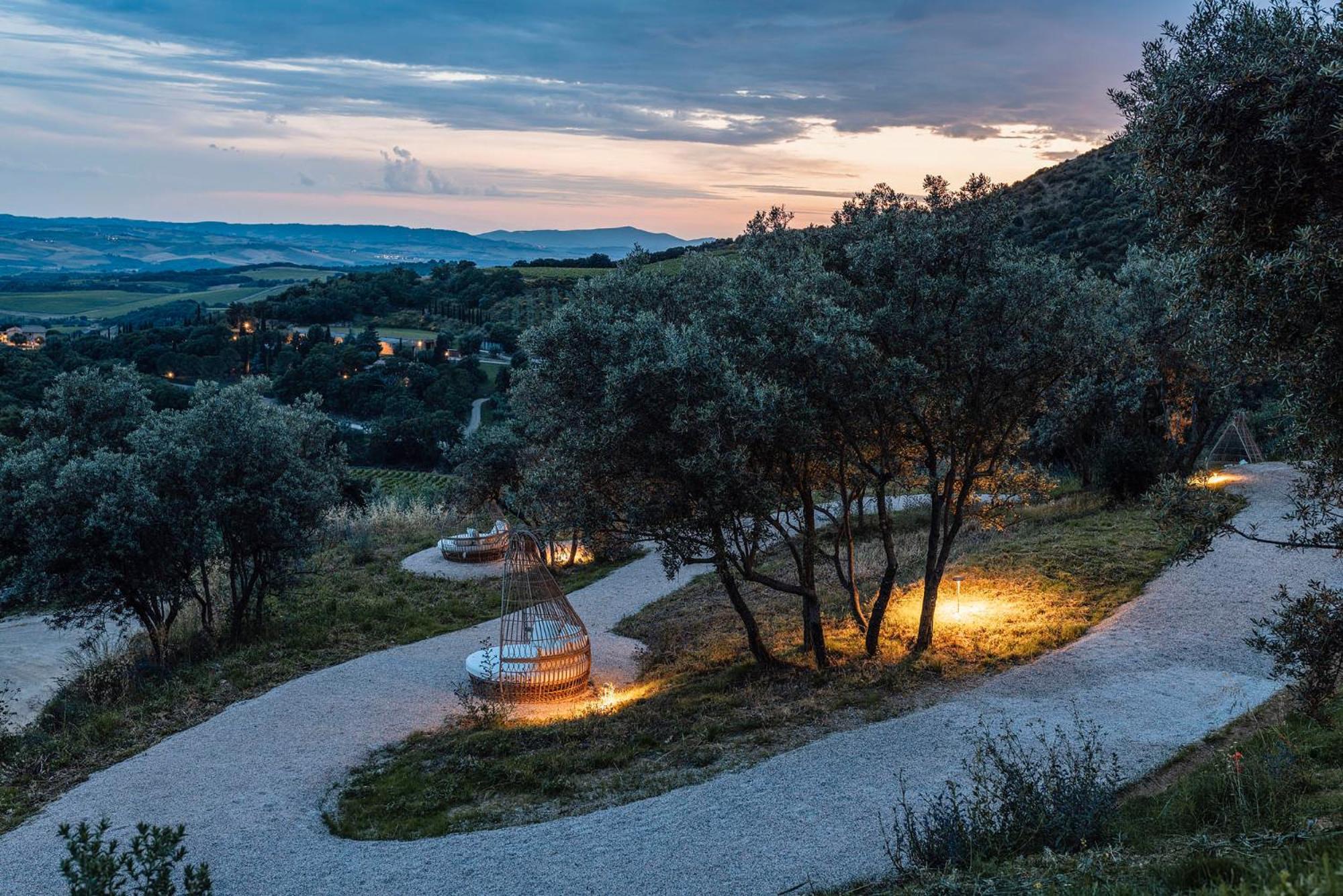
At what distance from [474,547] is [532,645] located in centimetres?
985

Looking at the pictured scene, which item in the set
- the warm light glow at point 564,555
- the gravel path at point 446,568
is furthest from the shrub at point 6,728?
the warm light glow at point 564,555

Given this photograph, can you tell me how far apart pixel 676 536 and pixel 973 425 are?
432cm

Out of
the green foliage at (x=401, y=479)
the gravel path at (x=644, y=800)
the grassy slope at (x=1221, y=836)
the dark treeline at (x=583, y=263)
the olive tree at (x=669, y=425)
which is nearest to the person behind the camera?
the grassy slope at (x=1221, y=836)

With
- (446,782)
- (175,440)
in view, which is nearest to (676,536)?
(446,782)

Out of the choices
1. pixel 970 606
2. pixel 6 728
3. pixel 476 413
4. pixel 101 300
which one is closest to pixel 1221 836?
pixel 970 606

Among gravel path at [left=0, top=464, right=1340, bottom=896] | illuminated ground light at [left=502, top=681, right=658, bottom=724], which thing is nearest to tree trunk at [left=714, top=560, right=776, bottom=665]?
illuminated ground light at [left=502, top=681, right=658, bottom=724]

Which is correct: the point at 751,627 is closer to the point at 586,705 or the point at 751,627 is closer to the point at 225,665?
the point at 586,705

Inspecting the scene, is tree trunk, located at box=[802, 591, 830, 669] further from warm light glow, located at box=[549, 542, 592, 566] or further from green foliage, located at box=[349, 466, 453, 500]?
green foliage, located at box=[349, 466, 453, 500]

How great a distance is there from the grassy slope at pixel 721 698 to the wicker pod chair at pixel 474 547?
6.71 meters

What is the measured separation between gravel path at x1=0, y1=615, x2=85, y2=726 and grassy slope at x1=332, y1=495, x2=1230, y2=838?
7.43 m

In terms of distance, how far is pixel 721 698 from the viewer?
11.5 meters

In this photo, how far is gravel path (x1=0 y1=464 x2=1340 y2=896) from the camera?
23.9 ft

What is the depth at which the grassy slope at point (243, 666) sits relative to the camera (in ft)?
33.7

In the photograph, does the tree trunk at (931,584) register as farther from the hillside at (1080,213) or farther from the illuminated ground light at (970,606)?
the hillside at (1080,213)
